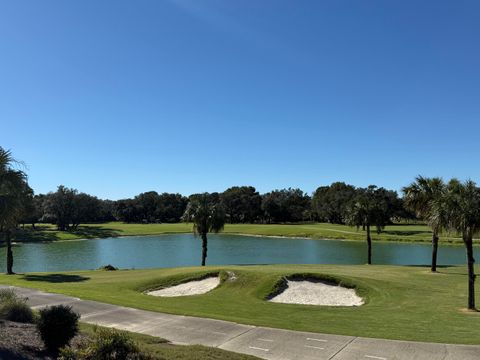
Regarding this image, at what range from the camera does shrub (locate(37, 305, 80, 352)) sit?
10789 mm

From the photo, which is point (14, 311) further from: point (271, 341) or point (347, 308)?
point (347, 308)

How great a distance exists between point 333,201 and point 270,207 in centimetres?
2835

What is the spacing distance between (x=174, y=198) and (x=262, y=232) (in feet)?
289

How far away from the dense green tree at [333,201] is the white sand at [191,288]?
11575 centimetres

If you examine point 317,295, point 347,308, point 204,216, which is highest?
point 204,216

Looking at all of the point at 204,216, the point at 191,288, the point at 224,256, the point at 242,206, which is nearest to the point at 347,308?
the point at 191,288

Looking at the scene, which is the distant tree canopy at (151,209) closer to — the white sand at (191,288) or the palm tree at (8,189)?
the white sand at (191,288)

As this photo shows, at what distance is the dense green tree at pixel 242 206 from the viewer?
573 feet

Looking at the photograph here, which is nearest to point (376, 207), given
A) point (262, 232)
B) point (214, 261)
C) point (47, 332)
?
point (214, 261)

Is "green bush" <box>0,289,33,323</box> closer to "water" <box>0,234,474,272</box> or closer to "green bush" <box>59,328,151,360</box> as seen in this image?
"green bush" <box>59,328,151,360</box>

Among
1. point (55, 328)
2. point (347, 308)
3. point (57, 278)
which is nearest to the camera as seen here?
point (55, 328)

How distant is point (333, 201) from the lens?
151500mm

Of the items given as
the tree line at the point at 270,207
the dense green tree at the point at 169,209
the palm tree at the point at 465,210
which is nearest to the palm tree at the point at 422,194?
the tree line at the point at 270,207

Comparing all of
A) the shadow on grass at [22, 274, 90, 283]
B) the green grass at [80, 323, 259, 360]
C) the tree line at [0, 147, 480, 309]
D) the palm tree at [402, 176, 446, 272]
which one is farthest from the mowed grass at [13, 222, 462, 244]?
the green grass at [80, 323, 259, 360]
